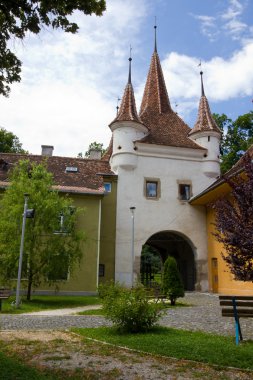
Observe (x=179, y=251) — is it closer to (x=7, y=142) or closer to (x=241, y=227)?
(x=7, y=142)

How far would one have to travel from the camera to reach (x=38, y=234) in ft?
57.5

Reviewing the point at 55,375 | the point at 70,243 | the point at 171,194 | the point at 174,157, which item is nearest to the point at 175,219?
the point at 171,194

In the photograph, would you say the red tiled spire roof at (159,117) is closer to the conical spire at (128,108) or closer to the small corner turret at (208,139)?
the small corner turret at (208,139)

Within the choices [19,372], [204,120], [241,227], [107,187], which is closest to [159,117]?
[204,120]

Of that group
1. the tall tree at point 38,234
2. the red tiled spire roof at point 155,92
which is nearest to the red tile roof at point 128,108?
Answer: the red tiled spire roof at point 155,92

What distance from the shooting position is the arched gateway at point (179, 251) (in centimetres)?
2953

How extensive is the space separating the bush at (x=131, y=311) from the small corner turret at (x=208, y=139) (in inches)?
809

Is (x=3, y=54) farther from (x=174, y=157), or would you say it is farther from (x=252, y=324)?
(x=174, y=157)

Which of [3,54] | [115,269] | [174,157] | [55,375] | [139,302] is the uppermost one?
[174,157]

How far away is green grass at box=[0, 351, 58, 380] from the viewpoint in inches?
204

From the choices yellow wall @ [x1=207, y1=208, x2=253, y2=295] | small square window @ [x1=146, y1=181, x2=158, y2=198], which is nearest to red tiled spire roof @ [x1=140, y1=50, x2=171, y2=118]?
small square window @ [x1=146, y1=181, x2=158, y2=198]

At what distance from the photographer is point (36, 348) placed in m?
7.14

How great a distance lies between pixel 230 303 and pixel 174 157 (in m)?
20.9

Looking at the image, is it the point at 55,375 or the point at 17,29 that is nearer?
the point at 55,375
